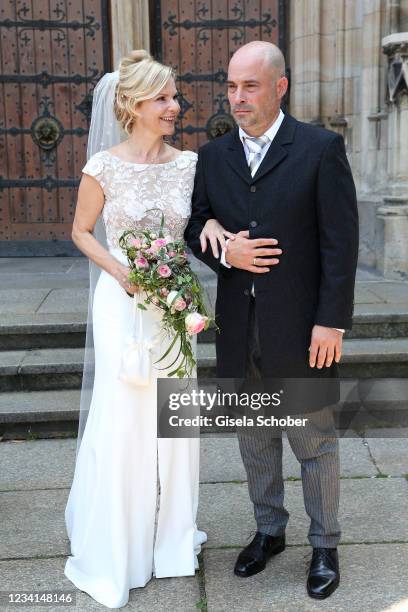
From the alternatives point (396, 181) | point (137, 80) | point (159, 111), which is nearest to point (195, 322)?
point (159, 111)

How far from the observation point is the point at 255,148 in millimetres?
2920

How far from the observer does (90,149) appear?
10.9 feet

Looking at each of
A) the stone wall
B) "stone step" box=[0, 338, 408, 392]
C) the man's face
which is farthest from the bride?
the stone wall

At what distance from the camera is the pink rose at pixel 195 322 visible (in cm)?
281

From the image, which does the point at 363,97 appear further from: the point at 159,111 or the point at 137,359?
the point at 137,359

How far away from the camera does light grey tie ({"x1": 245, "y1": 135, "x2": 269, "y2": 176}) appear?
2.91 meters

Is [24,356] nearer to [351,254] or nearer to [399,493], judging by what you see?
[399,493]

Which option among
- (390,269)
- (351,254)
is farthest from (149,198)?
(390,269)

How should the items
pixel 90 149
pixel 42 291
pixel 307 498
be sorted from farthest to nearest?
1. pixel 42 291
2. pixel 90 149
3. pixel 307 498

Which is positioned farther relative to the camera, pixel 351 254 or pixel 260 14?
pixel 260 14

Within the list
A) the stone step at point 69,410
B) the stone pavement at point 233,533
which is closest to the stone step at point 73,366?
the stone step at point 69,410

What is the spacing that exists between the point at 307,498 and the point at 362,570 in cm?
39

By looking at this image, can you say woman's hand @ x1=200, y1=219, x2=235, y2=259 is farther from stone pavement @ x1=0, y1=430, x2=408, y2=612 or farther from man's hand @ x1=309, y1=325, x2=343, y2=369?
stone pavement @ x1=0, y1=430, x2=408, y2=612

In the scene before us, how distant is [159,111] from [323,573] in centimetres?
186
